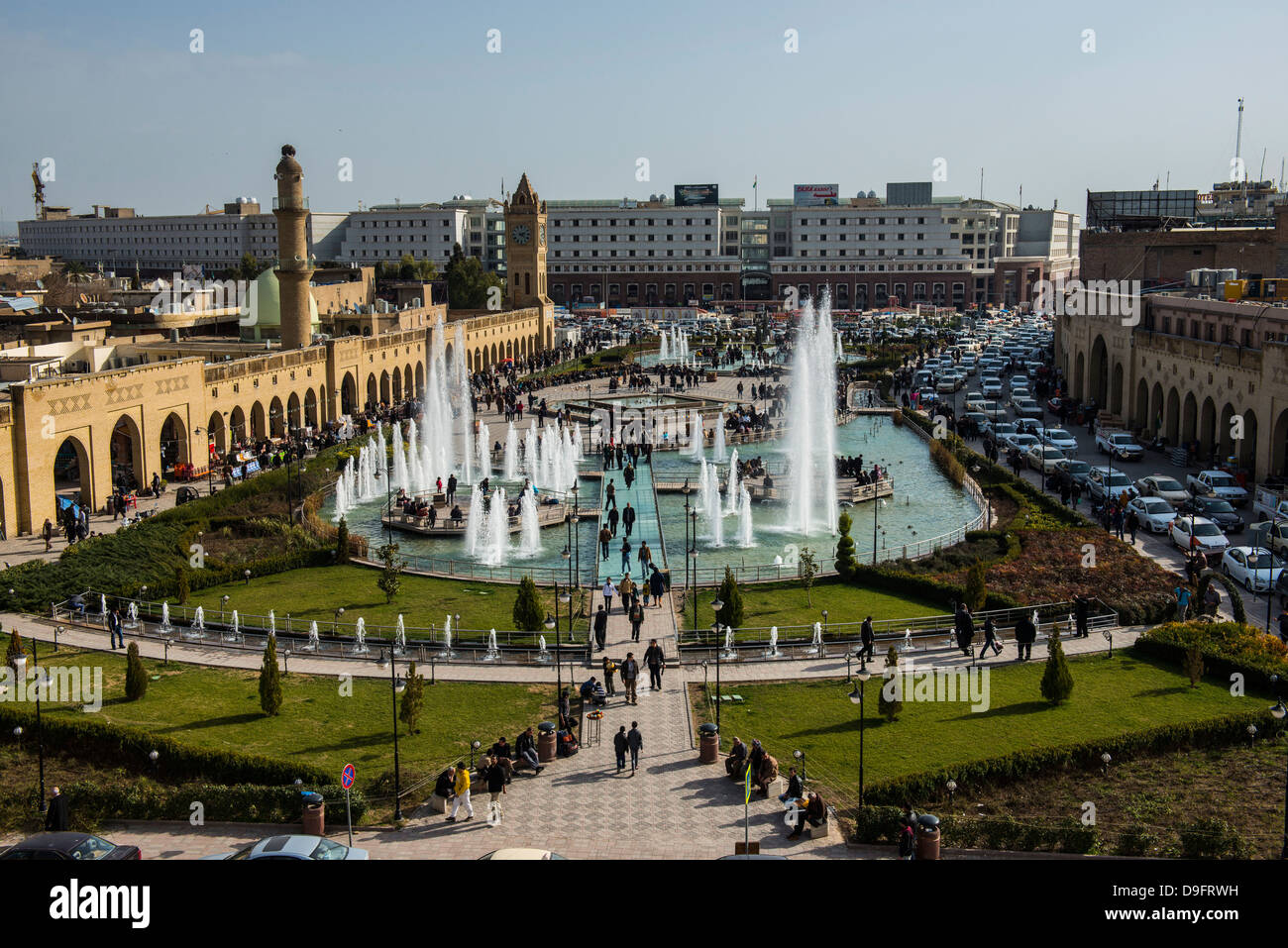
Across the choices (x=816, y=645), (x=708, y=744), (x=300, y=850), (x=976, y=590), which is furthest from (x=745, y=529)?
(x=300, y=850)

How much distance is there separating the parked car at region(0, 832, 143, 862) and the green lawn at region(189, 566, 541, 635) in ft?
35.2

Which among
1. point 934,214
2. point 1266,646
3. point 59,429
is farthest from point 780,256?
point 1266,646

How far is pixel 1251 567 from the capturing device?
26.7 m

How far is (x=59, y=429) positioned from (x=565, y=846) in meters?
25.1

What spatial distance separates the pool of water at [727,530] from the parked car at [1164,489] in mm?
4921

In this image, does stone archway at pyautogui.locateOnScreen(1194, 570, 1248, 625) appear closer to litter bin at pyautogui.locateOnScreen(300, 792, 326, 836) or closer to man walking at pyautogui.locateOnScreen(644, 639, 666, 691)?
man walking at pyautogui.locateOnScreen(644, 639, 666, 691)

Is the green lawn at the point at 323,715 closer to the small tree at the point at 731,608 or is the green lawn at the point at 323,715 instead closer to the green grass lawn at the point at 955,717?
the green grass lawn at the point at 955,717

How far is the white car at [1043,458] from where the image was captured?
4019cm

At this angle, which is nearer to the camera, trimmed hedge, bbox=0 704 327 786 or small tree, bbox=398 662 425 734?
trimmed hedge, bbox=0 704 327 786

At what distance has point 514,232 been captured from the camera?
3435 inches

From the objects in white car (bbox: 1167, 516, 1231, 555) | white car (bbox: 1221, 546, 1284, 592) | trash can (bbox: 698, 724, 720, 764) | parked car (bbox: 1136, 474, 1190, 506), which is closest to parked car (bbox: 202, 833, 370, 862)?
trash can (bbox: 698, 724, 720, 764)

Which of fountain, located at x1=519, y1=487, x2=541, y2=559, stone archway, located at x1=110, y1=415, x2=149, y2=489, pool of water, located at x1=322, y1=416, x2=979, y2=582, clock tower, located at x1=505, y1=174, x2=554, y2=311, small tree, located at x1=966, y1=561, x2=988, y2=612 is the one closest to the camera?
small tree, located at x1=966, y1=561, x2=988, y2=612

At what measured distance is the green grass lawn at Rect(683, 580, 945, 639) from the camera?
81.6 feet
